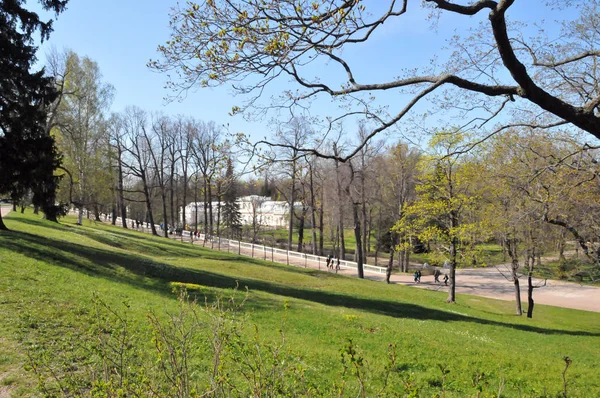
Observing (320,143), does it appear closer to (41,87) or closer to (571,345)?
(571,345)

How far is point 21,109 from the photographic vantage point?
16.1 meters

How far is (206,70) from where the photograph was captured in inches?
197

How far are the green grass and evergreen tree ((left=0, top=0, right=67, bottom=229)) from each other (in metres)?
2.31

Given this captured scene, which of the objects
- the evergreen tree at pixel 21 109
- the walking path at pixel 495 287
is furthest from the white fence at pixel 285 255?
the evergreen tree at pixel 21 109

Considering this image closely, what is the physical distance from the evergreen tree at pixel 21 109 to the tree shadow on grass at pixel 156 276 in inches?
89.5

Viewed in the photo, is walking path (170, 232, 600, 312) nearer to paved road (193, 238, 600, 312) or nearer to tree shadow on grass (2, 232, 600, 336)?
paved road (193, 238, 600, 312)

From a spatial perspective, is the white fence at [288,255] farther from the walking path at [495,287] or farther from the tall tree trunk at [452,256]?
the tall tree trunk at [452,256]

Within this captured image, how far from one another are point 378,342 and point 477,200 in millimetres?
14287

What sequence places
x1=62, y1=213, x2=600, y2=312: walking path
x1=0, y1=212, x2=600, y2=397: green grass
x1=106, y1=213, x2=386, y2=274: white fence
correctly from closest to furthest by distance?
x1=0, y1=212, x2=600, y2=397: green grass, x1=62, y1=213, x2=600, y2=312: walking path, x1=106, y1=213, x2=386, y2=274: white fence

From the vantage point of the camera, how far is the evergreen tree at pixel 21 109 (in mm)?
15500

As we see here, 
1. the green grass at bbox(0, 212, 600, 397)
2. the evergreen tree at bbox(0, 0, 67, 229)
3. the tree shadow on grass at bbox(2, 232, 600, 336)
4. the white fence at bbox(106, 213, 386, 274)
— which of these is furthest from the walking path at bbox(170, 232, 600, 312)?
the evergreen tree at bbox(0, 0, 67, 229)

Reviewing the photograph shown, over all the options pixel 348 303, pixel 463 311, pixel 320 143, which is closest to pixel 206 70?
pixel 320 143

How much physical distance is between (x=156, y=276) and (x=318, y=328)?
25.0ft

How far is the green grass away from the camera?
702cm
